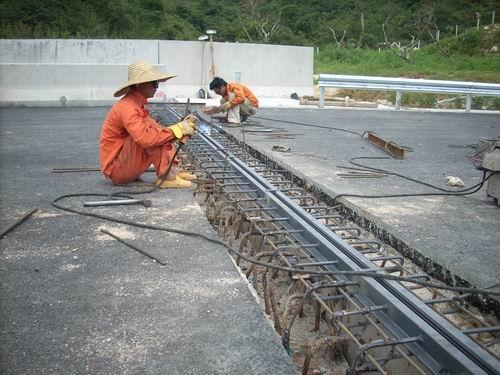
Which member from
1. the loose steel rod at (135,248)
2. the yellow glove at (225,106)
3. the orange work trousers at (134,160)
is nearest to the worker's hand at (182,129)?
the orange work trousers at (134,160)

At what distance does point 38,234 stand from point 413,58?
3425 cm

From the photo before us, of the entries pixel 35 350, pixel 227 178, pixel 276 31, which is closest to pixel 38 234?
pixel 35 350

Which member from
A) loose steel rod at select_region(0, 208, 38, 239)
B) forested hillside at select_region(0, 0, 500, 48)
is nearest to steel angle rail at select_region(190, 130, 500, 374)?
loose steel rod at select_region(0, 208, 38, 239)

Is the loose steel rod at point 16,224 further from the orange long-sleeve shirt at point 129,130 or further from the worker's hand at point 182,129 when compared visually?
the worker's hand at point 182,129

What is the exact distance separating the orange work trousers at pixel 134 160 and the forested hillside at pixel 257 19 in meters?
24.5

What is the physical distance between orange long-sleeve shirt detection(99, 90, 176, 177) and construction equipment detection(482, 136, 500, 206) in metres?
3.17

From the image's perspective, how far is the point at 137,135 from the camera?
17.4 feet

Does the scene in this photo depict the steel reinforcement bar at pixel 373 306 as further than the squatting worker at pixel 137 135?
No

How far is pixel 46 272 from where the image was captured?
11.7 feet

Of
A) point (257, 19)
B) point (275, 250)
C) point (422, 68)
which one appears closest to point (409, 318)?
point (275, 250)

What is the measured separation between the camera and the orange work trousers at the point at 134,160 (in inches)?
221

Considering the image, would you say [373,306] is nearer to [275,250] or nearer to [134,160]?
[275,250]

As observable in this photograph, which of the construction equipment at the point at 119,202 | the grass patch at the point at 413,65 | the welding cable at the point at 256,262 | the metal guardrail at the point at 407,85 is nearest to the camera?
the welding cable at the point at 256,262

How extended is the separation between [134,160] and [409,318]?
3662 mm
